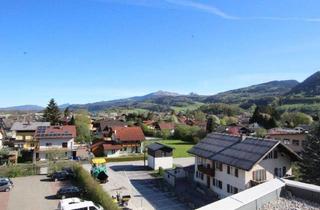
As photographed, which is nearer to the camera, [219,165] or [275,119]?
[219,165]

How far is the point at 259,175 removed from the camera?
3725cm

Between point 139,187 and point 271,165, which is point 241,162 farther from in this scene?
point 139,187

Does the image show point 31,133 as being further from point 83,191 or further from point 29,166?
point 83,191

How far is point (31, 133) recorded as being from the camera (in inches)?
3273

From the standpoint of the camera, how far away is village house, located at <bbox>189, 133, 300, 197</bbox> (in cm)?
3659

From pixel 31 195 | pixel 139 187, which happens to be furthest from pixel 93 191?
pixel 139 187

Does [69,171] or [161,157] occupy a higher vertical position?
[161,157]

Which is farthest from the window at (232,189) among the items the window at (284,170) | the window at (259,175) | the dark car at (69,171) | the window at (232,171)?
the dark car at (69,171)

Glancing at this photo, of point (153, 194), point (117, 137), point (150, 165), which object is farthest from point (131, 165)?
point (153, 194)

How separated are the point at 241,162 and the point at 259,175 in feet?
7.33

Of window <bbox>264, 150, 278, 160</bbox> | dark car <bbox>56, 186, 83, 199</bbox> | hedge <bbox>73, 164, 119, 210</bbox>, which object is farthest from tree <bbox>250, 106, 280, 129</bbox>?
dark car <bbox>56, 186, 83, 199</bbox>

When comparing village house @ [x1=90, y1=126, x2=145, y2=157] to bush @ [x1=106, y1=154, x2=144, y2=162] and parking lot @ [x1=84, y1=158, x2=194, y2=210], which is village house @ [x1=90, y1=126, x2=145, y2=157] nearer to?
bush @ [x1=106, y1=154, x2=144, y2=162]

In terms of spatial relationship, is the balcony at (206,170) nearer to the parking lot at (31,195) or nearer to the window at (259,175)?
the window at (259,175)

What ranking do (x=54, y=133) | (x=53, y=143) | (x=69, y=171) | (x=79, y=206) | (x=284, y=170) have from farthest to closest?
1. (x=54, y=133)
2. (x=53, y=143)
3. (x=69, y=171)
4. (x=284, y=170)
5. (x=79, y=206)
